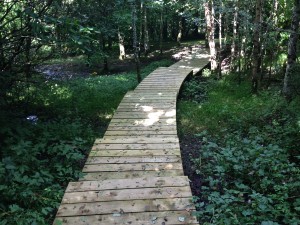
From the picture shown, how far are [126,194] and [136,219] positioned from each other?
0.56 m

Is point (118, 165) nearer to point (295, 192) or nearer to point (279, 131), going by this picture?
point (295, 192)

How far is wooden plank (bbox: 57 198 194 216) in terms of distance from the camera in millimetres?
3817

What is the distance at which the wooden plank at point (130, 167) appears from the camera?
499 cm

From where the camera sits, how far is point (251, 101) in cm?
985

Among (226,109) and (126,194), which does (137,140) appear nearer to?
(126,194)

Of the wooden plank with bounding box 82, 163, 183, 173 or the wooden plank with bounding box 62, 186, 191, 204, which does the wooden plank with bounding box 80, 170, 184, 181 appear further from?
the wooden plank with bounding box 62, 186, 191, 204

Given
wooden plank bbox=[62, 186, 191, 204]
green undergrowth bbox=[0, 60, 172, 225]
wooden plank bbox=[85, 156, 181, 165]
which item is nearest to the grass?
green undergrowth bbox=[0, 60, 172, 225]

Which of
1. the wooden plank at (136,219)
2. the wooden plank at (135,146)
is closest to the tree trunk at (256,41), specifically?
the wooden plank at (135,146)

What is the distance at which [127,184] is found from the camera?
4414mm

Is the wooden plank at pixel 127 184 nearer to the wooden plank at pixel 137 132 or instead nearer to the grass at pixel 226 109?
the wooden plank at pixel 137 132

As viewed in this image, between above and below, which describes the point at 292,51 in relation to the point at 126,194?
above

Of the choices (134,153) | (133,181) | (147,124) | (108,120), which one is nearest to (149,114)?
(147,124)

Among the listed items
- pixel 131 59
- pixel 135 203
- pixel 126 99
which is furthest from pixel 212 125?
pixel 131 59

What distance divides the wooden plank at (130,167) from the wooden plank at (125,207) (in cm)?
102
